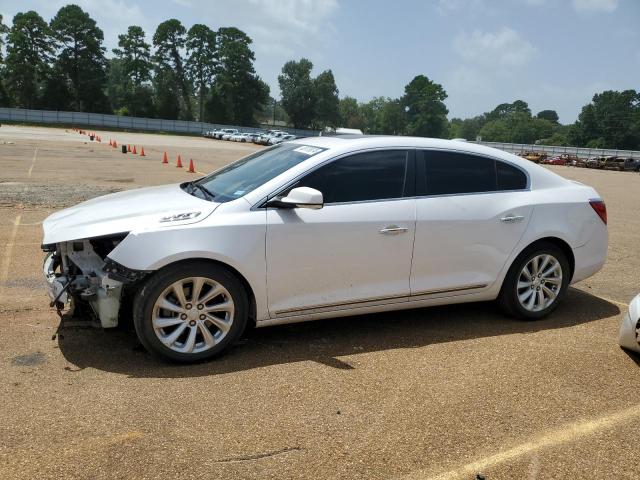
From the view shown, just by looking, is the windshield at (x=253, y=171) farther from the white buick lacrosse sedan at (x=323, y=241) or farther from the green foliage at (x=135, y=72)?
the green foliage at (x=135, y=72)

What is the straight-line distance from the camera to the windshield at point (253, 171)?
4203 mm

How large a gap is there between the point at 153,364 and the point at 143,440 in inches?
37.2

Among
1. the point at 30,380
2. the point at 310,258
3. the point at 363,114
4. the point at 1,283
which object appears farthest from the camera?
the point at 363,114

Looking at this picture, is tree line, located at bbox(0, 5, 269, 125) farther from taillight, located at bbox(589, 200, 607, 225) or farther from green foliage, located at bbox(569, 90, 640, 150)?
taillight, located at bbox(589, 200, 607, 225)

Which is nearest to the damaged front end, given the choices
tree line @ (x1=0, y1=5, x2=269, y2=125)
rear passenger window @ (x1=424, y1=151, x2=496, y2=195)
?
rear passenger window @ (x1=424, y1=151, x2=496, y2=195)

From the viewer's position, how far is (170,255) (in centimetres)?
359

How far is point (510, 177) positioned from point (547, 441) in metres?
2.56

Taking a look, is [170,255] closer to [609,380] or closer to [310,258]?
[310,258]

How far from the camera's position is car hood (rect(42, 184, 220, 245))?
371cm

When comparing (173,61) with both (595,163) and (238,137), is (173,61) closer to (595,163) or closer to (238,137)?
(238,137)

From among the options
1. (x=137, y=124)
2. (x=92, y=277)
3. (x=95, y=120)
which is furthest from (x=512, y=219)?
(x=137, y=124)

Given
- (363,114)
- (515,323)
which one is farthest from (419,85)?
(515,323)

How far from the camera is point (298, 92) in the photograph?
113312 millimetres

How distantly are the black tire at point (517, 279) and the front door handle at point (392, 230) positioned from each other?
1.24 meters
